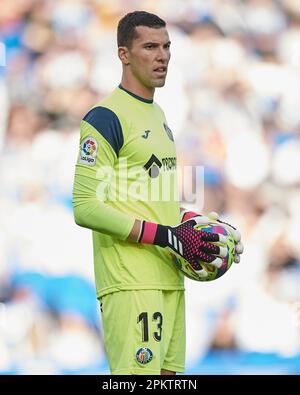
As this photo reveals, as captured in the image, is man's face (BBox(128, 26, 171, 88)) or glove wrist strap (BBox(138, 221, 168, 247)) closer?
glove wrist strap (BBox(138, 221, 168, 247))

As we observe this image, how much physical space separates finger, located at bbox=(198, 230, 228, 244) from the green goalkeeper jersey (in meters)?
0.21

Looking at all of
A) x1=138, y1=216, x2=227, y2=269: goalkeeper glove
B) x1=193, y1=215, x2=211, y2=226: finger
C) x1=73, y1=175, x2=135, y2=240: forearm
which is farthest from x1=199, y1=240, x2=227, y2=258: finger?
x1=73, y1=175, x2=135, y2=240: forearm

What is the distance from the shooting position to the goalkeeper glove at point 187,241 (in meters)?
4.01

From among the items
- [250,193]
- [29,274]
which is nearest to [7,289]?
[29,274]

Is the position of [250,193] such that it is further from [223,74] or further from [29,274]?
[29,274]

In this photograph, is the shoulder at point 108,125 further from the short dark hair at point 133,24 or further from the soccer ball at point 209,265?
the soccer ball at point 209,265

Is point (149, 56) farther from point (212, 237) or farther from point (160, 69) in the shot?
point (212, 237)

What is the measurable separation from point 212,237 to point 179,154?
2.37 meters

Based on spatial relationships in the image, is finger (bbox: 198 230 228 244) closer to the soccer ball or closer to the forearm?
the soccer ball

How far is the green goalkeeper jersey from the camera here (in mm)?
4020

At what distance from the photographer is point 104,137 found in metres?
4.04

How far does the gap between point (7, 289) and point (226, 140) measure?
1.71m

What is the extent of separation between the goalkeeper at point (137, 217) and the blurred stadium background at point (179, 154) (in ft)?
7.02

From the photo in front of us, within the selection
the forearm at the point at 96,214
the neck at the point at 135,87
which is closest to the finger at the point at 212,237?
the forearm at the point at 96,214
